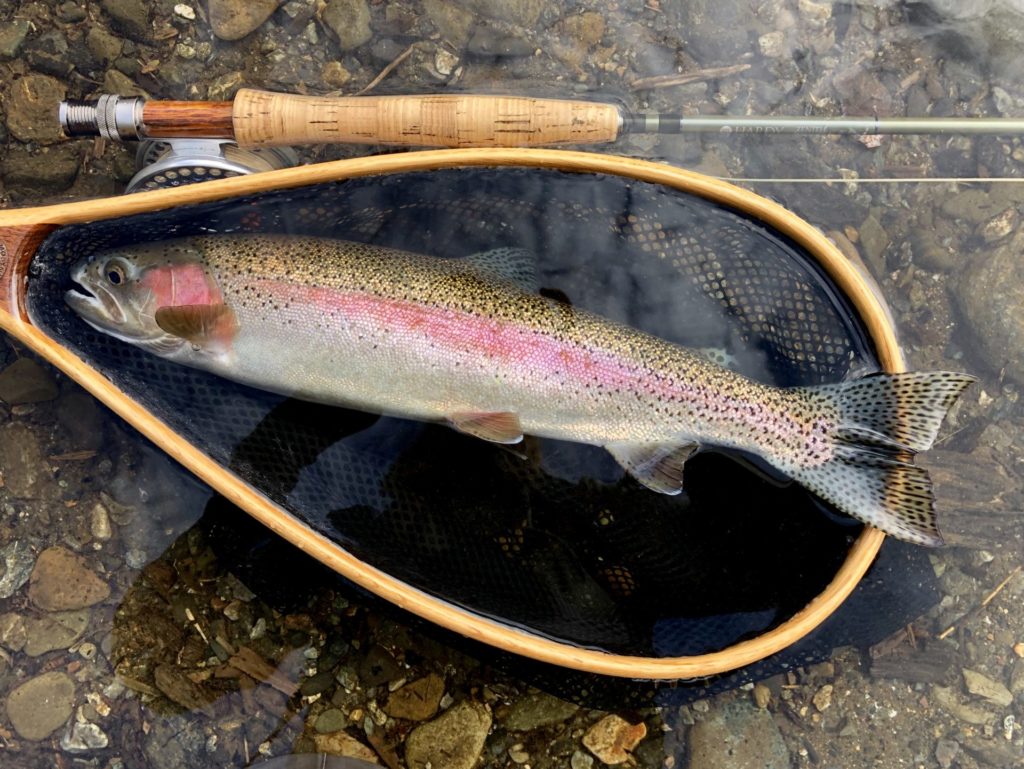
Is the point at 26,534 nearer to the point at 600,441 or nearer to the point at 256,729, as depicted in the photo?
the point at 256,729

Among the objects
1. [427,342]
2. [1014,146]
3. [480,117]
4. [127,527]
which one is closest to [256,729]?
[127,527]

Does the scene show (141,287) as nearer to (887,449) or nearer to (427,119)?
(427,119)

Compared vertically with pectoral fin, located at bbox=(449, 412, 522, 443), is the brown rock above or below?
below

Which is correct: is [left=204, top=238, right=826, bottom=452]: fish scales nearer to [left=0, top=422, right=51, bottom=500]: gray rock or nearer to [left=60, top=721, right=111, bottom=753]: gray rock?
[left=0, top=422, right=51, bottom=500]: gray rock

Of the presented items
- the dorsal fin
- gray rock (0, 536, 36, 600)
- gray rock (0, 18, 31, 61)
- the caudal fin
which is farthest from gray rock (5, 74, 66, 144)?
the caudal fin

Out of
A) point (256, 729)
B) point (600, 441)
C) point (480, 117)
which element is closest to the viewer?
point (480, 117)

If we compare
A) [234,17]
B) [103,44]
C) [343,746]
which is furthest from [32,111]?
[343,746]

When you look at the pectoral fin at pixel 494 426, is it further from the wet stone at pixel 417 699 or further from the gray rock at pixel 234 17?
the gray rock at pixel 234 17
